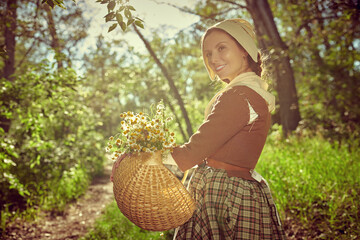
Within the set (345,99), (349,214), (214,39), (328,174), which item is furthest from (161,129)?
(345,99)

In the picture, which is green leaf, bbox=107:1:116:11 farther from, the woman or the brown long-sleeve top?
the brown long-sleeve top

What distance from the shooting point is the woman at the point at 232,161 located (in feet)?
4.33

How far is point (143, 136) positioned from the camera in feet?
4.28

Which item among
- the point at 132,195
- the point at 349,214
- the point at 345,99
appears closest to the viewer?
the point at 132,195

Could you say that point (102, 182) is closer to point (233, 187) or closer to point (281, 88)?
point (281, 88)

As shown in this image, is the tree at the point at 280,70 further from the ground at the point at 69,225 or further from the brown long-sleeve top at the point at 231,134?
the brown long-sleeve top at the point at 231,134

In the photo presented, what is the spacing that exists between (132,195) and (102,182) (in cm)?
699

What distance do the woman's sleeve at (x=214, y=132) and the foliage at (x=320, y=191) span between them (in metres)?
2.05

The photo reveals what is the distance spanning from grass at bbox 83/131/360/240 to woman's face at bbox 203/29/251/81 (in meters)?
2.10

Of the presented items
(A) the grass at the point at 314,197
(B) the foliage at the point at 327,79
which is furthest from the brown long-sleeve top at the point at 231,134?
(B) the foliage at the point at 327,79

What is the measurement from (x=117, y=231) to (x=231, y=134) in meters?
2.96

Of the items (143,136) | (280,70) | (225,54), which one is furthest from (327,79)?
(143,136)

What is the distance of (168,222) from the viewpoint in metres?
1.25

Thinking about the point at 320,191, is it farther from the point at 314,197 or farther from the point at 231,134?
the point at 231,134
